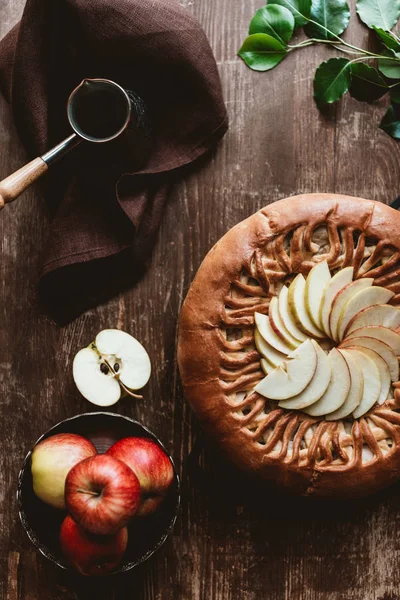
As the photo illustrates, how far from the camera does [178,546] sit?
5.96ft

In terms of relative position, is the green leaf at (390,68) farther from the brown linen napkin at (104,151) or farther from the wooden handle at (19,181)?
the wooden handle at (19,181)

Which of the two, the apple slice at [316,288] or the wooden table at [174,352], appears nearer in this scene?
the apple slice at [316,288]

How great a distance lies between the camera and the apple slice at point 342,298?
1.63m

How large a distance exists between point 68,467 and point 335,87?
4.26 feet

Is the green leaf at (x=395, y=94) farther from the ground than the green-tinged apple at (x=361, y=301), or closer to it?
farther from the ground

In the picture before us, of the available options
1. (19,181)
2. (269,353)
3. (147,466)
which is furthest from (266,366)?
(19,181)

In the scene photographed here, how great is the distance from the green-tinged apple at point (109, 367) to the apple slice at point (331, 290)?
0.52 m

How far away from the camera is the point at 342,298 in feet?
5.36

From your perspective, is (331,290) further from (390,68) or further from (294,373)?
(390,68)

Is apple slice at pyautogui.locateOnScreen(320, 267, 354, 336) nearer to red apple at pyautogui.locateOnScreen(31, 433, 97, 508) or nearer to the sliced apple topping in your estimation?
the sliced apple topping

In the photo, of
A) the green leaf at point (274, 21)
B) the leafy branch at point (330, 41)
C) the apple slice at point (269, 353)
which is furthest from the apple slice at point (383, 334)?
the green leaf at point (274, 21)

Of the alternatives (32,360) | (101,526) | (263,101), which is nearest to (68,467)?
(101,526)

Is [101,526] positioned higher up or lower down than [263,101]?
lower down

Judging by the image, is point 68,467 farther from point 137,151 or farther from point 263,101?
point 263,101
